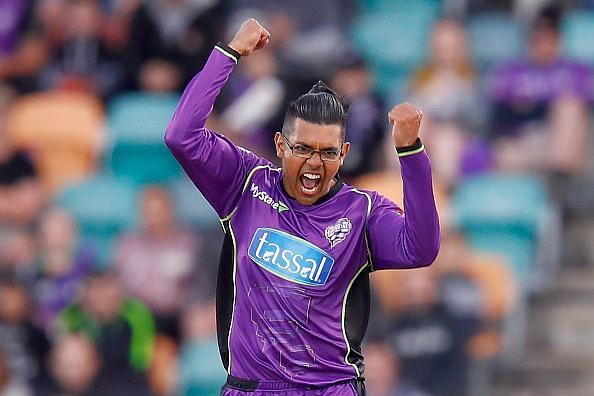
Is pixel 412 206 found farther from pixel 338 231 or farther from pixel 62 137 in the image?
pixel 62 137

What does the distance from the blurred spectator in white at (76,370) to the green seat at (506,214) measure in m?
2.69

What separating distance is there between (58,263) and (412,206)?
5897 mm

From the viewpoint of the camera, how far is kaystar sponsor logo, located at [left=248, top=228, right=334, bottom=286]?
19.5ft

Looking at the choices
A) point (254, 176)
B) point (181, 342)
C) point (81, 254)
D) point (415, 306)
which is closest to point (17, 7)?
point (81, 254)

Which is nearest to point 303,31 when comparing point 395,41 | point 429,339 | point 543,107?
point 395,41

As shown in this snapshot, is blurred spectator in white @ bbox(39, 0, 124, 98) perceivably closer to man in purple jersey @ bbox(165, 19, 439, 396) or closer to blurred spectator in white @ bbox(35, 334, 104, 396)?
blurred spectator in white @ bbox(35, 334, 104, 396)

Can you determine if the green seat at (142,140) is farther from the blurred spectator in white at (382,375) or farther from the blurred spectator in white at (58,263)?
the blurred spectator in white at (382,375)

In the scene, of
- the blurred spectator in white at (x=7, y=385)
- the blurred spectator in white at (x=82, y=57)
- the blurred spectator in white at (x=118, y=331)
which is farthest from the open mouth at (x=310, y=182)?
the blurred spectator in white at (x=82, y=57)

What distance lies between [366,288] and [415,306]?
4081mm

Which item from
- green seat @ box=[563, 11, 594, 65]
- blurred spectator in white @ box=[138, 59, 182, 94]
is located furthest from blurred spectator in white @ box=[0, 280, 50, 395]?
green seat @ box=[563, 11, 594, 65]

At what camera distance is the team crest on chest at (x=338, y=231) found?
5984 mm

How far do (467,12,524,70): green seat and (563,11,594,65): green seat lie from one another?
47cm

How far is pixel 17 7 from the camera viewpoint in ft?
44.1

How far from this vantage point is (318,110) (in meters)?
5.88
